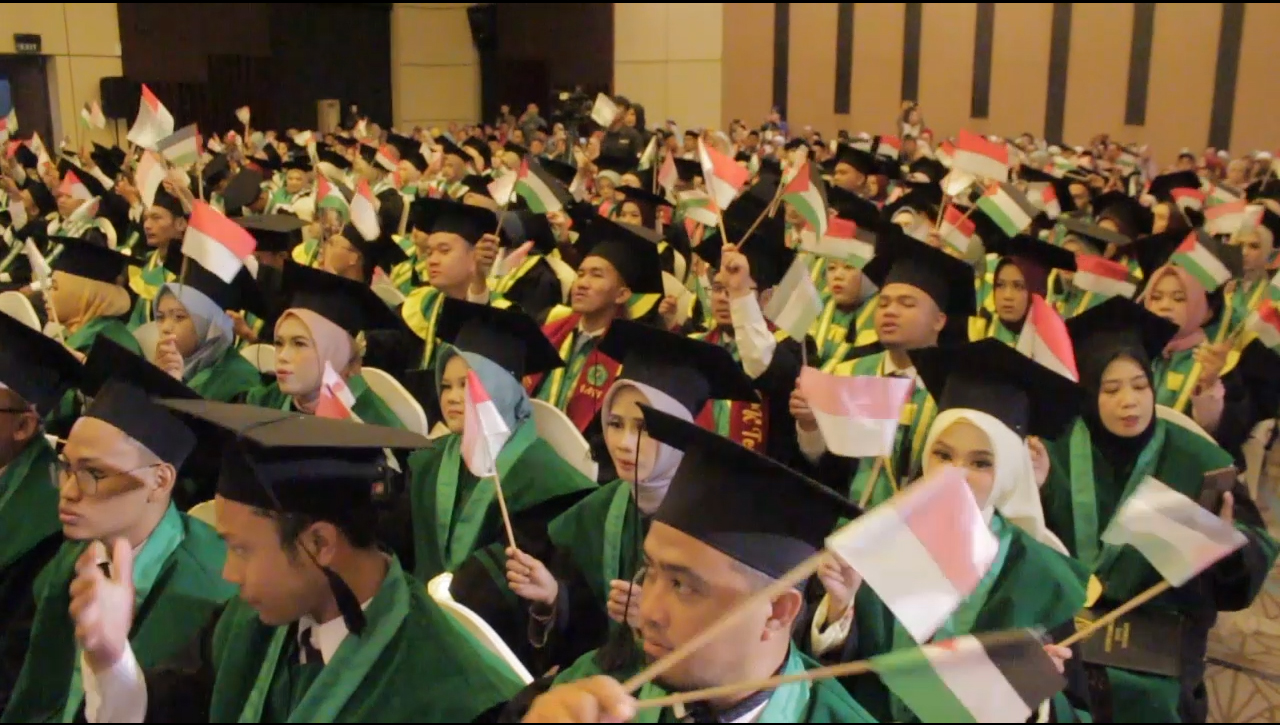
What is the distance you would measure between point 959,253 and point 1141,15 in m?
15.4

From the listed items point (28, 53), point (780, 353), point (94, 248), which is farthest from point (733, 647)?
point (28, 53)

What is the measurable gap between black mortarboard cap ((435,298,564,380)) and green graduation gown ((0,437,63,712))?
1.36 m

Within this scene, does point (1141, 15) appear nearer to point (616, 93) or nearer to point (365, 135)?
point (616, 93)

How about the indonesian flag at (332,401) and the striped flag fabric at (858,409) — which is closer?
the striped flag fabric at (858,409)

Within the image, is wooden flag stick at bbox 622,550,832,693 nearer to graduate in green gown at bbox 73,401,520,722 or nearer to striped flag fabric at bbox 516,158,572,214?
graduate in green gown at bbox 73,401,520,722

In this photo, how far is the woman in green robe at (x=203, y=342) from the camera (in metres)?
4.63

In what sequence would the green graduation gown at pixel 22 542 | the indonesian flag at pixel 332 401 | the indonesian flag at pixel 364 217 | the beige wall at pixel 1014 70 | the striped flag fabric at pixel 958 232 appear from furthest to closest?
the beige wall at pixel 1014 70, the indonesian flag at pixel 364 217, the striped flag fabric at pixel 958 232, the indonesian flag at pixel 332 401, the green graduation gown at pixel 22 542

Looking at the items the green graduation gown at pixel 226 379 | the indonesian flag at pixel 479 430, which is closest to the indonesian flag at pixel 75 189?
the green graduation gown at pixel 226 379

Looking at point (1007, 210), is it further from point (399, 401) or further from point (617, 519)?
point (617, 519)

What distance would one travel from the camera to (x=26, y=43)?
16766mm

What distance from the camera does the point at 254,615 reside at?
2.20 meters

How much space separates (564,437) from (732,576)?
178 cm

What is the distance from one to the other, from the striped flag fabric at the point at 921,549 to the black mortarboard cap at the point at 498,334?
2.19 metres

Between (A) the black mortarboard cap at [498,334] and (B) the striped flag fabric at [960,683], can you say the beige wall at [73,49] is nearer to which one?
(A) the black mortarboard cap at [498,334]
